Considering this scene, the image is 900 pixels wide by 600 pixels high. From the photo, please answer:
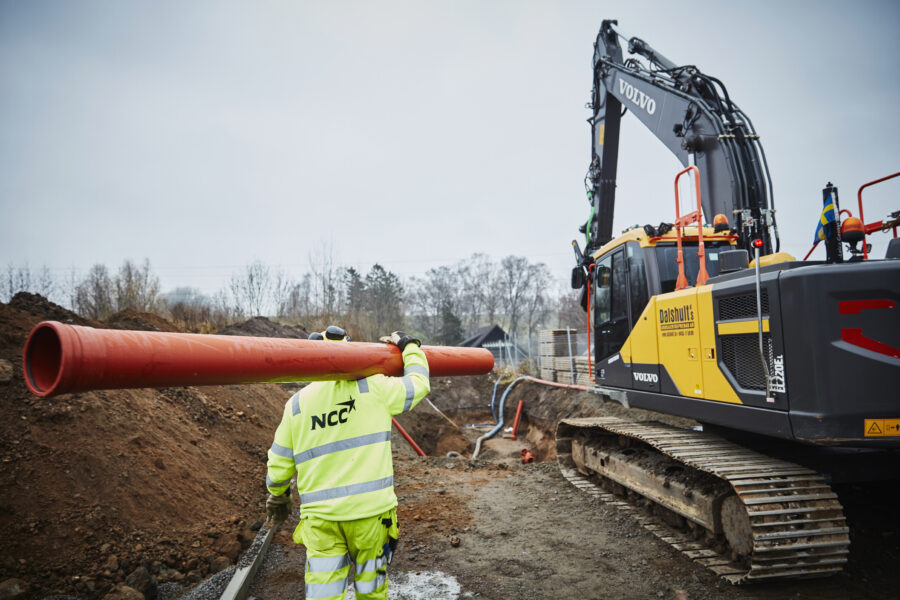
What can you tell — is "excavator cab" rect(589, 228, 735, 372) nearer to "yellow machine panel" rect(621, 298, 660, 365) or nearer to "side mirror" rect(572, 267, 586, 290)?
"yellow machine panel" rect(621, 298, 660, 365)

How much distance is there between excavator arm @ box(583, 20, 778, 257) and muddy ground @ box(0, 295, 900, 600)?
321cm

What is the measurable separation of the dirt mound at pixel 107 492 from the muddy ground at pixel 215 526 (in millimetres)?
13

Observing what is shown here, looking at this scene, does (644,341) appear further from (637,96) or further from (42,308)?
(42,308)

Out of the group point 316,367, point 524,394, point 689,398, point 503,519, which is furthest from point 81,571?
point 524,394

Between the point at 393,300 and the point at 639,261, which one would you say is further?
the point at 393,300

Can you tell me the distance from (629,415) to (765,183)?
507 centimetres

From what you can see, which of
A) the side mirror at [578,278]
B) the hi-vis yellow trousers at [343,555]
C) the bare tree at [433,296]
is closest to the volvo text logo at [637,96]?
the side mirror at [578,278]

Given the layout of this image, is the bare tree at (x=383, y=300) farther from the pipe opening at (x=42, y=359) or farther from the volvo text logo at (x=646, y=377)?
the pipe opening at (x=42, y=359)

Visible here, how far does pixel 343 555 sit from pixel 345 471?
1.58 feet

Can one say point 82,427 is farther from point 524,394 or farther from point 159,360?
point 524,394

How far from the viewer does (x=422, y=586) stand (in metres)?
4.40

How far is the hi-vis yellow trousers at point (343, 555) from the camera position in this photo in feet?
9.29

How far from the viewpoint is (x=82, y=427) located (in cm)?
527

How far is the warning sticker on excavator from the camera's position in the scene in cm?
335
